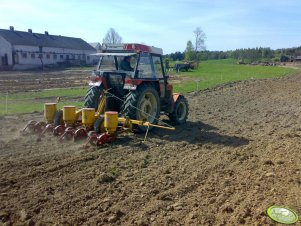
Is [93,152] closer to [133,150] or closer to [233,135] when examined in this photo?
[133,150]

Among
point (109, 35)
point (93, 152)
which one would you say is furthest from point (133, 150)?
point (109, 35)

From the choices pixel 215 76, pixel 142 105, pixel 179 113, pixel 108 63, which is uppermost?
pixel 108 63

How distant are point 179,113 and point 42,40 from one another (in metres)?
61.5

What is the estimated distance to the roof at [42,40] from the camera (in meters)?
61.4

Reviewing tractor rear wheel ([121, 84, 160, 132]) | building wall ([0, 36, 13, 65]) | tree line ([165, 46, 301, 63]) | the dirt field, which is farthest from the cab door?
tree line ([165, 46, 301, 63])

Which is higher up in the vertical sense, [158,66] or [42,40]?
[42,40]

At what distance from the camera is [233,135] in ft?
33.9

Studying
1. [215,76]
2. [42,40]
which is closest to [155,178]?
[215,76]

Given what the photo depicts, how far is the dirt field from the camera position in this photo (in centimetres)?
516

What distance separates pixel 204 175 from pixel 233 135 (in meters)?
3.80

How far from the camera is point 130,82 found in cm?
993

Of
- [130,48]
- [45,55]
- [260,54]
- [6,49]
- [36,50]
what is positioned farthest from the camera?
[260,54]

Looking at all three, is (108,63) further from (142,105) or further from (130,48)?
(142,105)

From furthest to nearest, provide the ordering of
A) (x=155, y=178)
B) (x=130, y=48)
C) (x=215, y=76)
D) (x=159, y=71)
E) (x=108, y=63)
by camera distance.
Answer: (x=215, y=76), (x=159, y=71), (x=108, y=63), (x=130, y=48), (x=155, y=178)
